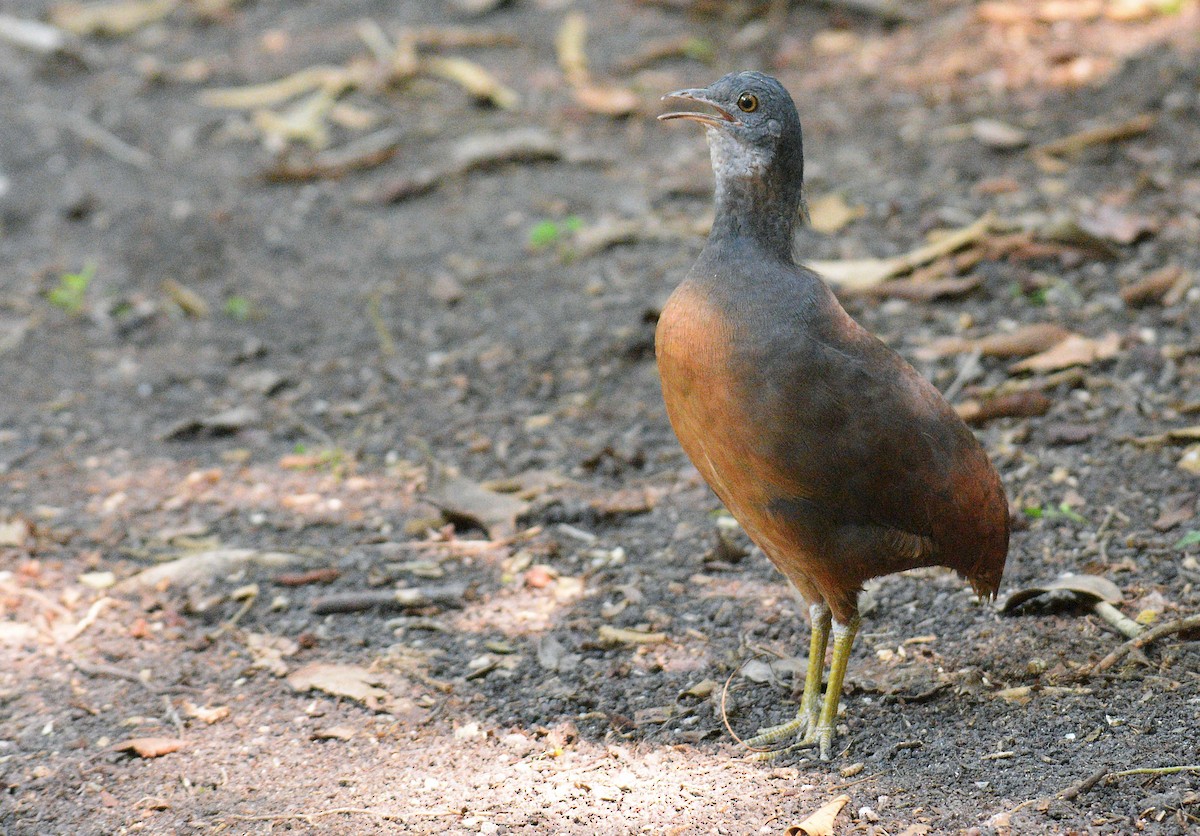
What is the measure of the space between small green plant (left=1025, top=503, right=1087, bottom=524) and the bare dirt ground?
0.8 inches

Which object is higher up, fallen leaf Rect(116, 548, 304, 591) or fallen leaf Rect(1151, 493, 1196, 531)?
fallen leaf Rect(1151, 493, 1196, 531)

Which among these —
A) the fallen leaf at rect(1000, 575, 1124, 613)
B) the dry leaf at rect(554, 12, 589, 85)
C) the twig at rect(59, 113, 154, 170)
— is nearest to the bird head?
the fallen leaf at rect(1000, 575, 1124, 613)

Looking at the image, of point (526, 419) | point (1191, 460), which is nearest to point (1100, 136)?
point (1191, 460)

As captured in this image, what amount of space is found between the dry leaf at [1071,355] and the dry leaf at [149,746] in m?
3.67

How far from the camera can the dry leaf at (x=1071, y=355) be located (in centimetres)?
545

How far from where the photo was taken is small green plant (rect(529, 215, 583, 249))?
7.20m

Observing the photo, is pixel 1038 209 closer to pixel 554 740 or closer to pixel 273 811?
pixel 554 740

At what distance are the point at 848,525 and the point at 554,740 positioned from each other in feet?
3.48

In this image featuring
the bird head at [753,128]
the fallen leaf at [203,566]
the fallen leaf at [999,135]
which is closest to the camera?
the bird head at [753,128]

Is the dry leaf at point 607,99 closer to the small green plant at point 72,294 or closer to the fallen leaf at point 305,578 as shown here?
the small green plant at point 72,294

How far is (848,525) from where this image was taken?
3580 mm

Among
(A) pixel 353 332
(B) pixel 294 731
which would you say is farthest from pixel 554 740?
(A) pixel 353 332

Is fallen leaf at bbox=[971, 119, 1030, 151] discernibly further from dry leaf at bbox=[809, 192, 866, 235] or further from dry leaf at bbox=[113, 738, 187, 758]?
dry leaf at bbox=[113, 738, 187, 758]

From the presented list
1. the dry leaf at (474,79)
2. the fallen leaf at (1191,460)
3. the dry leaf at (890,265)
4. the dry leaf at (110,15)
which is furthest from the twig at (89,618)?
the dry leaf at (110,15)
